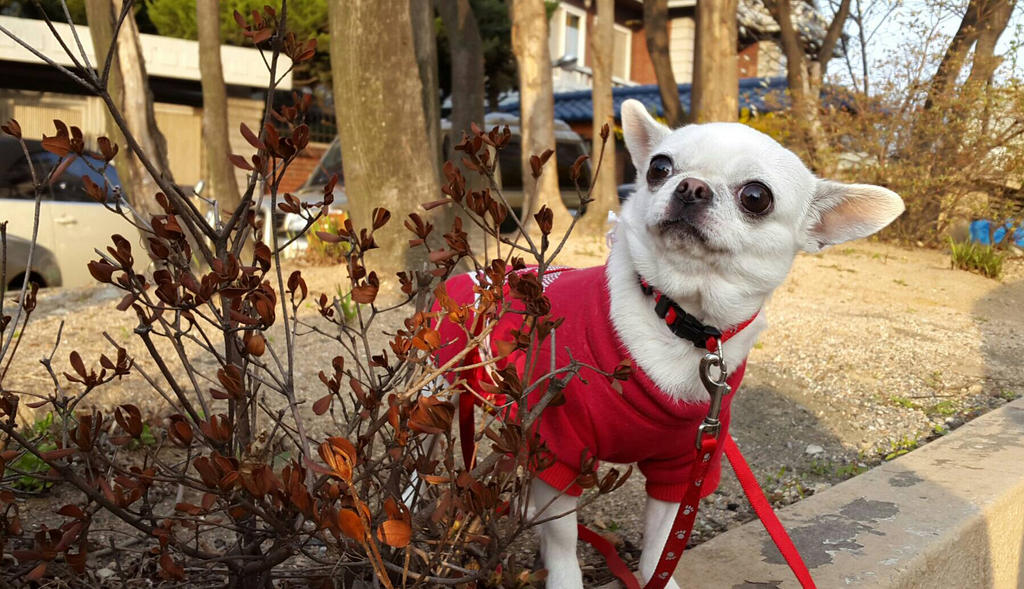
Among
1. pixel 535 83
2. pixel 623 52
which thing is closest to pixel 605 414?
pixel 535 83

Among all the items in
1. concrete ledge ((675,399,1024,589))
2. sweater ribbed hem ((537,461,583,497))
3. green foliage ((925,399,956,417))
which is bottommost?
green foliage ((925,399,956,417))

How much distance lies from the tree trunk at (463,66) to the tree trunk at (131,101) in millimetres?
5308

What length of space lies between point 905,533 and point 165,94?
19.2 m

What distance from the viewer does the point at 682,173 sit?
2.45 metres

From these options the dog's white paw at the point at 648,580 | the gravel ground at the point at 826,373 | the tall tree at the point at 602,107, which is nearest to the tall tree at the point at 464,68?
the tall tree at the point at 602,107

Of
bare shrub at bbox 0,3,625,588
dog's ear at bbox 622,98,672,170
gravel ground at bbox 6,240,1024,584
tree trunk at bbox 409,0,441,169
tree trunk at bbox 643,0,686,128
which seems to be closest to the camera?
bare shrub at bbox 0,3,625,588

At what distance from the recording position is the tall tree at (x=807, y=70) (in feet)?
38.5

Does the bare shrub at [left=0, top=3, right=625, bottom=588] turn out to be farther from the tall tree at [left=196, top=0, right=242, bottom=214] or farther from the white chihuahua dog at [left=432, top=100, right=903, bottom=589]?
the tall tree at [left=196, top=0, right=242, bottom=214]

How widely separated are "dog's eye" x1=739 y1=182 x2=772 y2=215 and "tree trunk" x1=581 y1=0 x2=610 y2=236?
8564mm

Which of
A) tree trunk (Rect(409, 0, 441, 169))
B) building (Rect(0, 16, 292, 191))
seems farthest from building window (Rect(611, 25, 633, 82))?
tree trunk (Rect(409, 0, 441, 169))

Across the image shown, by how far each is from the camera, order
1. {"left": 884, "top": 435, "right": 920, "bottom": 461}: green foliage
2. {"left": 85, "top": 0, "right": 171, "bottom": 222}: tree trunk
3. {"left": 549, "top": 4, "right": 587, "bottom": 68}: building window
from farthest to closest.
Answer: {"left": 549, "top": 4, "right": 587, "bottom": 68}: building window → {"left": 85, "top": 0, "right": 171, "bottom": 222}: tree trunk → {"left": 884, "top": 435, "right": 920, "bottom": 461}: green foliage

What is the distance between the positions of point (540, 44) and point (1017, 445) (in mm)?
8844

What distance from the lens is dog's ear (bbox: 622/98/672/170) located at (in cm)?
276

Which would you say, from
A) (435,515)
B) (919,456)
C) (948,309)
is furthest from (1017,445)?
(948,309)
